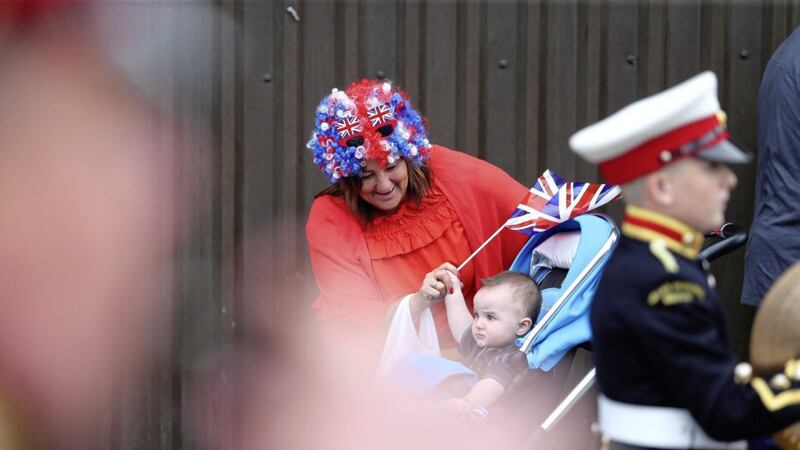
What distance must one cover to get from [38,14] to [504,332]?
1.85 m

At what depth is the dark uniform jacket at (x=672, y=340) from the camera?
8.95ft

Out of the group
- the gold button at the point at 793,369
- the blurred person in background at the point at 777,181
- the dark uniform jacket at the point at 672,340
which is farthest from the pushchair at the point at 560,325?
the blurred person in background at the point at 777,181

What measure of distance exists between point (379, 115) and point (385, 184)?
0.79ft

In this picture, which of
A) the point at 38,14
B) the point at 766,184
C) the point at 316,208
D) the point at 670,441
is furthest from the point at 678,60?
the point at 670,441

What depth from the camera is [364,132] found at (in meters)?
4.43

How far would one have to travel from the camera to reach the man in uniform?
8.97 ft

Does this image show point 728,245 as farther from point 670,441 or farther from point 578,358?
point 578,358

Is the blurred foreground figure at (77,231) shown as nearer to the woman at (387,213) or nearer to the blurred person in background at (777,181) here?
the woman at (387,213)

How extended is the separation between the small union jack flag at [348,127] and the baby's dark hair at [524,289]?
728mm

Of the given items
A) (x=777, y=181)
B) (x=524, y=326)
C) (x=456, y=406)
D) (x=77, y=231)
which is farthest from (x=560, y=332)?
(x=77, y=231)

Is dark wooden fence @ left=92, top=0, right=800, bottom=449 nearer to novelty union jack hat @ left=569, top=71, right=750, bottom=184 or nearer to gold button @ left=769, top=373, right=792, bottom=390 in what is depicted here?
novelty union jack hat @ left=569, top=71, right=750, bottom=184

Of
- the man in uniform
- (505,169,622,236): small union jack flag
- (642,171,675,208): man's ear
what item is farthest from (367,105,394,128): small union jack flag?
(642,171,675,208): man's ear

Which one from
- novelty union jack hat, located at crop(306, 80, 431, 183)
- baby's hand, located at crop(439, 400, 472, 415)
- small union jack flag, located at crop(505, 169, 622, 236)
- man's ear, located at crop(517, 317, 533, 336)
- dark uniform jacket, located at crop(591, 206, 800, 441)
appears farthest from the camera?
novelty union jack hat, located at crop(306, 80, 431, 183)

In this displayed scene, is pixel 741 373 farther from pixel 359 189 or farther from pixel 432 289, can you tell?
pixel 359 189
